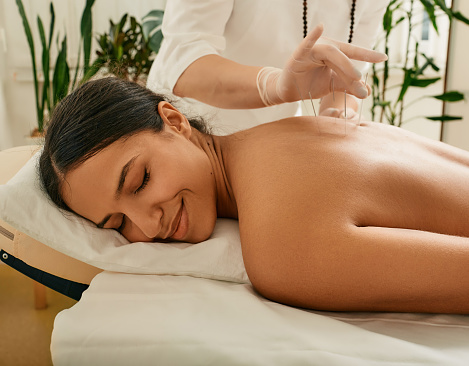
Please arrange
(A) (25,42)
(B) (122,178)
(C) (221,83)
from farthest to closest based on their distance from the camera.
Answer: (A) (25,42), (C) (221,83), (B) (122,178)

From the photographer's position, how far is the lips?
107 centimetres

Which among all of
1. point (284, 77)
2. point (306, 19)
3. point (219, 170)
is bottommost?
point (219, 170)

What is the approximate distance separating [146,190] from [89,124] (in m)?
0.19

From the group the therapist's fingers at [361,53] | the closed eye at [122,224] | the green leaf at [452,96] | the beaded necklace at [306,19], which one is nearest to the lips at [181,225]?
the closed eye at [122,224]

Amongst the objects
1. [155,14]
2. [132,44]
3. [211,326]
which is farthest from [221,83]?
[155,14]

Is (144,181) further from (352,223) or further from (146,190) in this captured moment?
(352,223)

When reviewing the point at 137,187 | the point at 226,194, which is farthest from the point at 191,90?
the point at 137,187

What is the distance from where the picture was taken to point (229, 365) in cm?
68

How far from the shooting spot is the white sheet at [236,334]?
686mm

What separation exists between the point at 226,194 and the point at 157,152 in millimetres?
233

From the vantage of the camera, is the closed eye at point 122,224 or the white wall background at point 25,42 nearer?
the closed eye at point 122,224

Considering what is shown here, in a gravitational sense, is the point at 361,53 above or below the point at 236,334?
above

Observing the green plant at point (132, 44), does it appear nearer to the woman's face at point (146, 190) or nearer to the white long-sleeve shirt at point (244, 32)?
the white long-sleeve shirt at point (244, 32)

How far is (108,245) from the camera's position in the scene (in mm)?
1053
